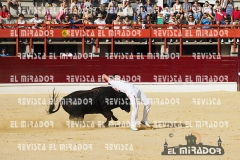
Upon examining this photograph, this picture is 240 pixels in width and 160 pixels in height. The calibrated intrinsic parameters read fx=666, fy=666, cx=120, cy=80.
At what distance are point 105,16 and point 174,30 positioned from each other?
7.62ft

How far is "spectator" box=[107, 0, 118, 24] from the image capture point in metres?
21.5

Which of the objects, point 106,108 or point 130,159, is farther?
point 106,108

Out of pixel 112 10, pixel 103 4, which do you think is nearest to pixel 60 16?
pixel 103 4

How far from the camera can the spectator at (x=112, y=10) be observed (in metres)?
21.5

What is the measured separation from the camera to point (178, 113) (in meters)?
15.9

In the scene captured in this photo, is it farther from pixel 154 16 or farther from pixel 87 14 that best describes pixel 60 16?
pixel 154 16

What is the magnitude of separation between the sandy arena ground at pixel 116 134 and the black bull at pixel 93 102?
1.10ft

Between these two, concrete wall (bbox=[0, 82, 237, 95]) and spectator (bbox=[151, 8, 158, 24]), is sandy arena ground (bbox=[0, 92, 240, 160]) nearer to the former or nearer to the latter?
concrete wall (bbox=[0, 82, 237, 95])

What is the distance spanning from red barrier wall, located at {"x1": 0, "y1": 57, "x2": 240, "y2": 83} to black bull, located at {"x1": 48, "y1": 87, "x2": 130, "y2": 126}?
26.4ft

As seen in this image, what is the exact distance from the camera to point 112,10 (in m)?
21.7

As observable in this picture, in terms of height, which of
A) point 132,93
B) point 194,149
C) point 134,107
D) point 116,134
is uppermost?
point 132,93

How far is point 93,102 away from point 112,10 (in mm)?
9337

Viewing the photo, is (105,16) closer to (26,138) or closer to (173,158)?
(26,138)

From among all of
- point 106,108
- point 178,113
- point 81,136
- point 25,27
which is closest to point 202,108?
point 178,113
